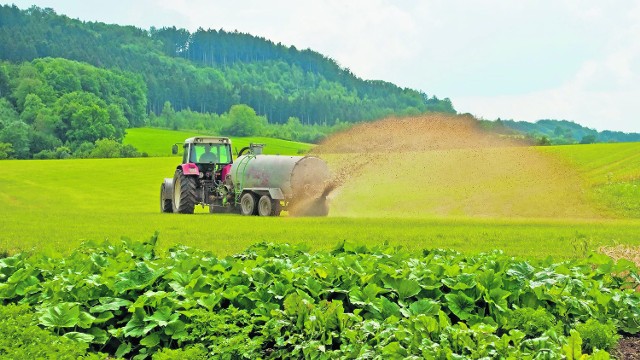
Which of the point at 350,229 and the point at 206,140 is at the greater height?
the point at 206,140

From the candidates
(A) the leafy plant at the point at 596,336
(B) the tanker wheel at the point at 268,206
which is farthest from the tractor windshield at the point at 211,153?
(A) the leafy plant at the point at 596,336

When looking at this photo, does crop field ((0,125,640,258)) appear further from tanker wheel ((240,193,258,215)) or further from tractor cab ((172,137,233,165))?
tractor cab ((172,137,233,165))

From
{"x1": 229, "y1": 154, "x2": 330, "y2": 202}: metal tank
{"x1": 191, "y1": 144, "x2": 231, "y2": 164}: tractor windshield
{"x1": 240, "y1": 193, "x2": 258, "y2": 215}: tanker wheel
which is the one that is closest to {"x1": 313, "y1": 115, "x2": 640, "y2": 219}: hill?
{"x1": 229, "y1": 154, "x2": 330, "y2": 202}: metal tank

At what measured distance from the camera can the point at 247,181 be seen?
1179 inches

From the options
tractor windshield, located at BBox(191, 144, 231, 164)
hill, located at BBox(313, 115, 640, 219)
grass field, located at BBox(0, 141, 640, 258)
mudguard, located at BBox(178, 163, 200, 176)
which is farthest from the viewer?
hill, located at BBox(313, 115, 640, 219)

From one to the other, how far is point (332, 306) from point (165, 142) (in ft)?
355

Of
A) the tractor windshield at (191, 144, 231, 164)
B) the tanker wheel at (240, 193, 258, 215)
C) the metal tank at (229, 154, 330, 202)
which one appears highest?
the tractor windshield at (191, 144, 231, 164)

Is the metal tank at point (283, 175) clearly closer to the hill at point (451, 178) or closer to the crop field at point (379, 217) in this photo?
the hill at point (451, 178)

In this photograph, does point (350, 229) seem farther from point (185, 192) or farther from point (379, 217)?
point (185, 192)

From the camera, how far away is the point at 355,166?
1261 inches

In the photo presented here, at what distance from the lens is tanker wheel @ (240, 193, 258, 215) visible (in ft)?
98.1

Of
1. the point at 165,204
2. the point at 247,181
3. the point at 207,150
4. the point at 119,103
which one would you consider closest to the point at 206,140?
the point at 207,150

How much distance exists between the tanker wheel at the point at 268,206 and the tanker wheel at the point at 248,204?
296 mm

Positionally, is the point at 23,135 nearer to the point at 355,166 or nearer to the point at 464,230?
the point at 355,166
